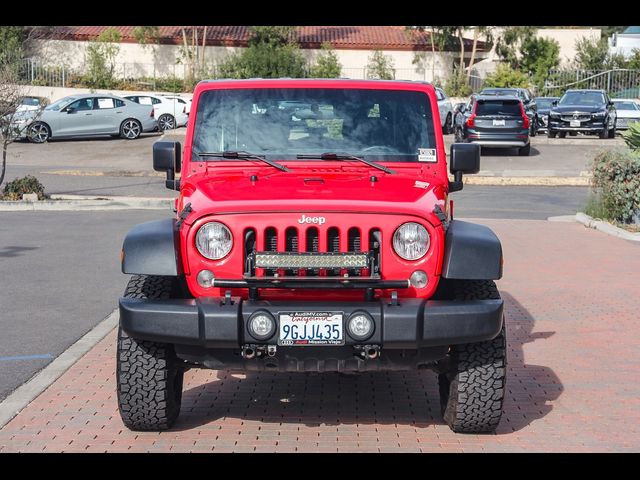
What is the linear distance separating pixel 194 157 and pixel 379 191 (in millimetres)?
1503

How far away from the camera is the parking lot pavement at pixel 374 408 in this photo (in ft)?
21.5

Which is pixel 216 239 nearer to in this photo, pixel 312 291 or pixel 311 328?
pixel 312 291

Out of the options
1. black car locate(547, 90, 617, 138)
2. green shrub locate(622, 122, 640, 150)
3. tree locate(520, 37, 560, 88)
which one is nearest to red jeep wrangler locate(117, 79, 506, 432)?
green shrub locate(622, 122, 640, 150)

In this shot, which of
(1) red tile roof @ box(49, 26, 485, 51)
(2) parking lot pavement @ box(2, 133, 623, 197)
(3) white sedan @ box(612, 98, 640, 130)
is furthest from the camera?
(1) red tile roof @ box(49, 26, 485, 51)

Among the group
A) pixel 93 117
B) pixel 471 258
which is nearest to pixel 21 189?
pixel 471 258

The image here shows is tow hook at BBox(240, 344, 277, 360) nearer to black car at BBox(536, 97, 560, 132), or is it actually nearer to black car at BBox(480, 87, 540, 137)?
black car at BBox(480, 87, 540, 137)

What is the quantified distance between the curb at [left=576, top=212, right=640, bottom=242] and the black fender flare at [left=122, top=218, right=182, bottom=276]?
1106cm

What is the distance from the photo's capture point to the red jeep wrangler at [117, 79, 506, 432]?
20.0 ft

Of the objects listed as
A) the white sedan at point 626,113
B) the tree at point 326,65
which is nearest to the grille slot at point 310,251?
the white sedan at point 626,113

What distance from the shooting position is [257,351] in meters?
6.22

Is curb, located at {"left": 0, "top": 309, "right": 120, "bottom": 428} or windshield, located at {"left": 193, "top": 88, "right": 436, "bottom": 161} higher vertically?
windshield, located at {"left": 193, "top": 88, "right": 436, "bottom": 161}

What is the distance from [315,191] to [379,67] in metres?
46.2

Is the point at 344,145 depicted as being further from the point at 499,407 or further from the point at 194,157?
the point at 499,407
